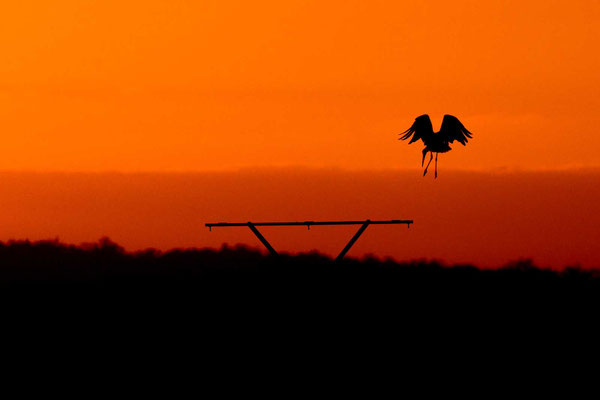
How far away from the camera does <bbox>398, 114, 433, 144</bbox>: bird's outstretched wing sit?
33.5 meters

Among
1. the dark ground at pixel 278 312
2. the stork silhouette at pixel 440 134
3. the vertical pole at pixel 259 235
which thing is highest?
the stork silhouette at pixel 440 134

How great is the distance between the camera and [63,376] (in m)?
23.8

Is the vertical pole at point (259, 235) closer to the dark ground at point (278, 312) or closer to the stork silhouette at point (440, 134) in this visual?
the dark ground at point (278, 312)

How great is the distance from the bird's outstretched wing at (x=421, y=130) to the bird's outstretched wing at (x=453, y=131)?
0.35 meters

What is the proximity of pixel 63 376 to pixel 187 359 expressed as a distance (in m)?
2.44

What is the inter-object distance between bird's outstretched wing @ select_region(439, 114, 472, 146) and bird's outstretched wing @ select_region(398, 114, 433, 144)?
35 cm

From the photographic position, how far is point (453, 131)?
3344 centimetres

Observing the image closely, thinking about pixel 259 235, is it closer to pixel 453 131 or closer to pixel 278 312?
pixel 278 312

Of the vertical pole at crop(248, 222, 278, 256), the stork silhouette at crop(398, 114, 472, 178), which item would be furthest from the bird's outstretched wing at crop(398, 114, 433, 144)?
the vertical pole at crop(248, 222, 278, 256)

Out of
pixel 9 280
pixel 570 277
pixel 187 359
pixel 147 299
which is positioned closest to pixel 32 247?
pixel 9 280

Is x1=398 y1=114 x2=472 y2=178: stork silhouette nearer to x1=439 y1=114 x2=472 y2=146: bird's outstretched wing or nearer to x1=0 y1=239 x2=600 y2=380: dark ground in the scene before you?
x1=439 y1=114 x2=472 y2=146: bird's outstretched wing

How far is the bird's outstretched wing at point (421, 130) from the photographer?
33469 mm

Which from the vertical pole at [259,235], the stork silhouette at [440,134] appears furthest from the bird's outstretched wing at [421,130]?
the vertical pole at [259,235]

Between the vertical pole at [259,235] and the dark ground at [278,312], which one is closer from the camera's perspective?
the dark ground at [278,312]
